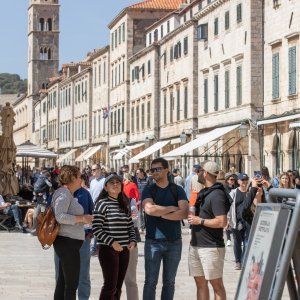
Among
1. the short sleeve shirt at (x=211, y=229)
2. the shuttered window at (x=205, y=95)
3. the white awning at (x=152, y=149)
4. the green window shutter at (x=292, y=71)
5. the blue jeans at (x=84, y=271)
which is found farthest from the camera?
the white awning at (x=152, y=149)

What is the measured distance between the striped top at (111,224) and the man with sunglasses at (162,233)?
25 cm

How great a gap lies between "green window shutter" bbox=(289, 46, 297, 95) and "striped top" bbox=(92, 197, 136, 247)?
2423 cm

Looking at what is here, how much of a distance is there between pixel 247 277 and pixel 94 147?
77.3m

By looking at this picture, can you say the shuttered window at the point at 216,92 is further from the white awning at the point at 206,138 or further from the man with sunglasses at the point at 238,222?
the man with sunglasses at the point at 238,222

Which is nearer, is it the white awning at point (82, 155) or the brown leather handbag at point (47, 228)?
the brown leather handbag at point (47, 228)

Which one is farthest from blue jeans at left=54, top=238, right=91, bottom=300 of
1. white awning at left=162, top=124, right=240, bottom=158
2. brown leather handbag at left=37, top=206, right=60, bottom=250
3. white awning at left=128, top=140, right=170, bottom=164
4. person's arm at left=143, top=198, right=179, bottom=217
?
white awning at left=128, top=140, right=170, bottom=164

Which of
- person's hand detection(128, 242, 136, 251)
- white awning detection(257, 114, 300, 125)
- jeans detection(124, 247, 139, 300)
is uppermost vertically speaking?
white awning detection(257, 114, 300, 125)

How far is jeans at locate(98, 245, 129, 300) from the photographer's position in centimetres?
1062

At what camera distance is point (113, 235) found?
10695 millimetres

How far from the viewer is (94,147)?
83.2m

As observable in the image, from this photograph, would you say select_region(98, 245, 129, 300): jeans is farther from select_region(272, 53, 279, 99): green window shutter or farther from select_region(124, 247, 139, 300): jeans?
select_region(272, 53, 279, 99): green window shutter

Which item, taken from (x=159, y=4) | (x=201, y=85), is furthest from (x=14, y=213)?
(x=159, y=4)

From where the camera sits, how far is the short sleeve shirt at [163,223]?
10570 mm

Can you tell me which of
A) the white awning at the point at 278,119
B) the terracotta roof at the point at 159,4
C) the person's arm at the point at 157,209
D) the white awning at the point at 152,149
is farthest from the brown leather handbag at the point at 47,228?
the terracotta roof at the point at 159,4
